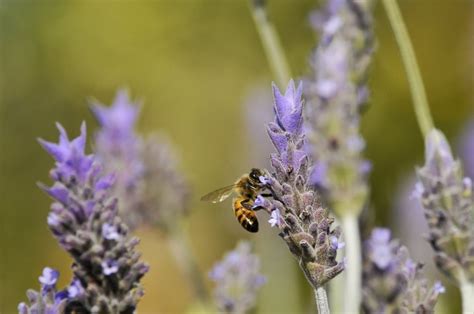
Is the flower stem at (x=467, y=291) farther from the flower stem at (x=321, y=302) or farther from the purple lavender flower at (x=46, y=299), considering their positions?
the purple lavender flower at (x=46, y=299)

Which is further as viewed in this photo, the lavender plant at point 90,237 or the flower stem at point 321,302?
the lavender plant at point 90,237

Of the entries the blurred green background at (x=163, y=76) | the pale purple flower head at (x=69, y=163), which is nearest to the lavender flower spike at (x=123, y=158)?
the pale purple flower head at (x=69, y=163)

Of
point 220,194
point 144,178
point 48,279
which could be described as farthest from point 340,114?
point 144,178

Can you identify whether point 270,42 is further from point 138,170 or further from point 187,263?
point 187,263

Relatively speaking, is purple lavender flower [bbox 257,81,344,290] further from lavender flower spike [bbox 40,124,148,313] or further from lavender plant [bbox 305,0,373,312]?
lavender plant [bbox 305,0,373,312]

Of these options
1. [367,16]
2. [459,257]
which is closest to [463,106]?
[367,16]
